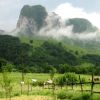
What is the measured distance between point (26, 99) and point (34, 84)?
140 feet

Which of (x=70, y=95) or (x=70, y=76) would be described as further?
(x=70, y=76)

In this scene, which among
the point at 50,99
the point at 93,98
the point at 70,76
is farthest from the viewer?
the point at 70,76

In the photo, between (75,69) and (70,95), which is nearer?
(70,95)

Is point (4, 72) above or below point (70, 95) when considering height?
above

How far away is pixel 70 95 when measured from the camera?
128ft

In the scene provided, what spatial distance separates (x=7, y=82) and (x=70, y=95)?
734 centimetres

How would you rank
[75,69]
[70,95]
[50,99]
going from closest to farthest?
[50,99], [70,95], [75,69]

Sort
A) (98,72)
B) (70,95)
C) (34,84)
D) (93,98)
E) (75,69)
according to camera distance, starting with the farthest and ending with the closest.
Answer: (75,69)
(98,72)
(34,84)
(70,95)
(93,98)

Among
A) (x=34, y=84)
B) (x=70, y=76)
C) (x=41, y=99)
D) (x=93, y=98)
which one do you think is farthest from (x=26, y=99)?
(x=70, y=76)

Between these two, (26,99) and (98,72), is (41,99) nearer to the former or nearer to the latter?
(26,99)

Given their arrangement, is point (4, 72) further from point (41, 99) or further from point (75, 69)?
point (75, 69)

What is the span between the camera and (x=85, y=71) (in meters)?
171

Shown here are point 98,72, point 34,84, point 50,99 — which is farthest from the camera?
Result: point 98,72

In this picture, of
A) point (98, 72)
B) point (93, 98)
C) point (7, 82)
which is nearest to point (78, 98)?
point (93, 98)
